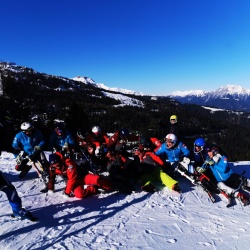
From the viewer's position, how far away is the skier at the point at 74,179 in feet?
26.1

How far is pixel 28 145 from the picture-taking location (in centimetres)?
955

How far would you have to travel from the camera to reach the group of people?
26.9 ft

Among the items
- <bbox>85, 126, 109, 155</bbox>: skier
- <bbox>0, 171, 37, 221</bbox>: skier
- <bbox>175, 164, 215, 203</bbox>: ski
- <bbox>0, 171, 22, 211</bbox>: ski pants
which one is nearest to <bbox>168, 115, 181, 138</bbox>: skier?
<bbox>175, 164, 215, 203</bbox>: ski

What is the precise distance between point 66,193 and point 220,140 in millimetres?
195820

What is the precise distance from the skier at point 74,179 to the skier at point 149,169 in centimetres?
137

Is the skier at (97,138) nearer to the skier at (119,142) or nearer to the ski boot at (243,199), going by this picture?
the skier at (119,142)

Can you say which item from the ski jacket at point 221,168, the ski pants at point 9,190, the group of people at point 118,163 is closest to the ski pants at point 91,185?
the group of people at point 118,163

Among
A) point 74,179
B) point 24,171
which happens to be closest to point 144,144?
point 74,179

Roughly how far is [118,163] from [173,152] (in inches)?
88.2

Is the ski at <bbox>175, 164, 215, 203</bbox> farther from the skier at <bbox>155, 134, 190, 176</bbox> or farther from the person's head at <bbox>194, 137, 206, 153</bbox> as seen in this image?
the person's head at <bbox>194, 137, 206, 153</bbox>

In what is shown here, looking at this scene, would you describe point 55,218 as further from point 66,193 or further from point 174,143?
point 174,143

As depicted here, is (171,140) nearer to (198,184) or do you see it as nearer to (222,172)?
(198,184)

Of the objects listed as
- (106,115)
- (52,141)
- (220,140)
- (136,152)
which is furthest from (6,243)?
(220,140)

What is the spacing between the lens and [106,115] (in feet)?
595
